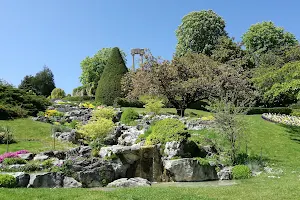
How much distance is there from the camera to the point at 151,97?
84.6 feet

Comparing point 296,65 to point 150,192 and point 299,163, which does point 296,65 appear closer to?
point 299,163

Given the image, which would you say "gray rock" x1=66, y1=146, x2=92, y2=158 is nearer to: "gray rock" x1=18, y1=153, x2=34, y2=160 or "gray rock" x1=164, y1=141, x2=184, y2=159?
"gray rock" x1=18, y1=153, x2=34, y2=160

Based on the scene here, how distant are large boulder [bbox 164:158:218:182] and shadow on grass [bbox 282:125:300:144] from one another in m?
9.19

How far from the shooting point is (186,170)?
1186 cm

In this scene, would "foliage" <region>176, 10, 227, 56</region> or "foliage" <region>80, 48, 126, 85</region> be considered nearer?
"foliage" <region>176, 10, 227, 56</region>

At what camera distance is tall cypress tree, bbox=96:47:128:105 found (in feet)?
104

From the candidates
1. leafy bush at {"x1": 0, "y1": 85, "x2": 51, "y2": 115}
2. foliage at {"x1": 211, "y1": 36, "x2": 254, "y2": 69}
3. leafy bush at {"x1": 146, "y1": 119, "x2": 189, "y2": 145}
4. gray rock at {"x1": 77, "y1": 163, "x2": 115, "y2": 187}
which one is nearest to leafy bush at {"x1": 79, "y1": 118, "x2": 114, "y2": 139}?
leafy bush at {"x1": 146, "y1": 119, "x2": 189, "y2": 145}

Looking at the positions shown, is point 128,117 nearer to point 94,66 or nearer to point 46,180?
point 46,180

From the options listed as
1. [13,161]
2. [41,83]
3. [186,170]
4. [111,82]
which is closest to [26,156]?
[13,161]

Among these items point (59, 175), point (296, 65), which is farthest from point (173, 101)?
point (59, 175)

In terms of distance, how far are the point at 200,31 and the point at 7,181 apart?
45084mm

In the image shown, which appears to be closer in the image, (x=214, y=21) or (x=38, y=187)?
(x=38, y=187)

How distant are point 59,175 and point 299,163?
1061cm

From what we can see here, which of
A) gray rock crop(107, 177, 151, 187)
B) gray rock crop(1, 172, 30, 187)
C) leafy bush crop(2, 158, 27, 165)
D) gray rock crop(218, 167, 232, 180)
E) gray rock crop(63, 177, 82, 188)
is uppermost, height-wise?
leafy bush crop(2, 158, 27, 165)
